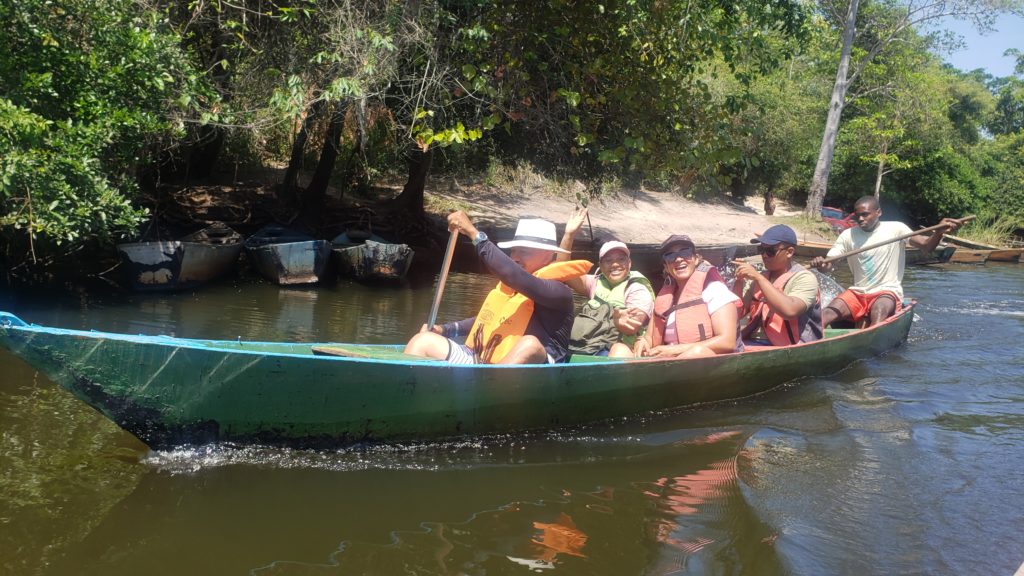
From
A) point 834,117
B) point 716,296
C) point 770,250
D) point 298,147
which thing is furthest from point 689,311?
point 834,117

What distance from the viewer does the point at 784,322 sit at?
6465 mm

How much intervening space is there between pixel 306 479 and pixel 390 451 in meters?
0.57

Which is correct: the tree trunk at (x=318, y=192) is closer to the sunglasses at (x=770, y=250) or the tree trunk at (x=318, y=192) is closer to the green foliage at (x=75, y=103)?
the green foliage at (x=75, y=103)

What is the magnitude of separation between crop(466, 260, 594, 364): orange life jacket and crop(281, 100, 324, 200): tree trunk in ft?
17.3

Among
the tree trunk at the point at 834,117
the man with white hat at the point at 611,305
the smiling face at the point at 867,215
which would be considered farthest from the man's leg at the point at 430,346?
the tree trunk at the point at 834,117

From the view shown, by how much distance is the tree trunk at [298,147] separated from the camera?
9.73m

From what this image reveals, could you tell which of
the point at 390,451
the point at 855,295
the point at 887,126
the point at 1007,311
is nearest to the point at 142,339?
the point at 390,451

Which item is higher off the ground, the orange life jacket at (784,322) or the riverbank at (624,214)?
the riverbank at (624,214)

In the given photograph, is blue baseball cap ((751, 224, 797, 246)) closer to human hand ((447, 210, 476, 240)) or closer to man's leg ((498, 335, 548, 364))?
man's leg ((498, 335, 548, 364))

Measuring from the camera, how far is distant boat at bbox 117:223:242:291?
905 centimetres

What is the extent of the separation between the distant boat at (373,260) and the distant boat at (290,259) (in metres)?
0.29

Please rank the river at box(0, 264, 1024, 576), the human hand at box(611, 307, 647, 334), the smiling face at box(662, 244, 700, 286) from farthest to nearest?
the human hand at box(611, 307, 647, 334), the smiling face at box(662, 244, 700, 286), the river at box(0, 264, 1024, 576)

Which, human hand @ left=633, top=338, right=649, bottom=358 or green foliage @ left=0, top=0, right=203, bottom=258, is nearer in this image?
human hand @ left=633, top=338, right=649, bottom=358

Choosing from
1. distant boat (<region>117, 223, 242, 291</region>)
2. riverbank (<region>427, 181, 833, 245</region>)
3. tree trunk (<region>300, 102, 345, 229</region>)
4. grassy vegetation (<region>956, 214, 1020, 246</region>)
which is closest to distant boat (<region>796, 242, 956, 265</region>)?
riverbank (<region>427, 181, 833, 245</region>)
